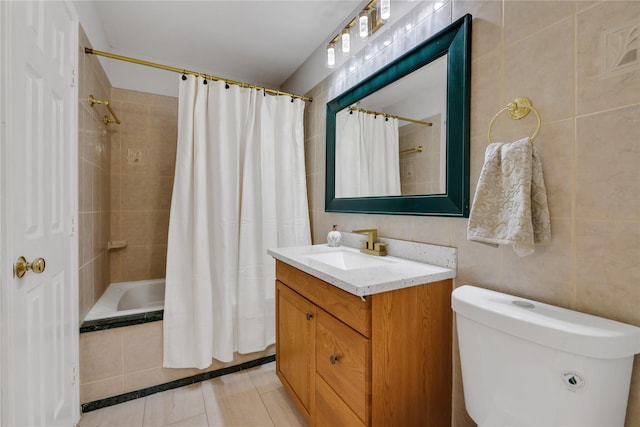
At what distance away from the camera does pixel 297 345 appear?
4.62 feet

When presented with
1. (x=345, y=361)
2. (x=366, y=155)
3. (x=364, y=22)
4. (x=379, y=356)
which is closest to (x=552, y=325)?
(x=379, y=356)

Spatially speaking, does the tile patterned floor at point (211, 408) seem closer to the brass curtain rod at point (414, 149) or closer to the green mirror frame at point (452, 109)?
the green mirror frame at point (452, 109)

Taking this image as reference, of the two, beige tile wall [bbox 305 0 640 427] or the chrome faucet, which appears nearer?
beige tile wall [bbox 305 0 640 427]

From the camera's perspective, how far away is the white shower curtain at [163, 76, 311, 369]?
177 centimetres

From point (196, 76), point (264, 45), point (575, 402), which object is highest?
point (264, 45)

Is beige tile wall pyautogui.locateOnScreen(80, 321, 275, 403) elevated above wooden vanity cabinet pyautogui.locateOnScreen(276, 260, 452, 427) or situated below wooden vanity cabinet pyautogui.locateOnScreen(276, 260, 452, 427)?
below

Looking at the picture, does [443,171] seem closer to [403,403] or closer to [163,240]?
[403,403]

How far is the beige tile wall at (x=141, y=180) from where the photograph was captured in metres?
2.33

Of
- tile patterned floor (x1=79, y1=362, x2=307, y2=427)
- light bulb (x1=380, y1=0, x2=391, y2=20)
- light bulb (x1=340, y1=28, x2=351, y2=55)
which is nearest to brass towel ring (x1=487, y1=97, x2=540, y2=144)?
light bulb (x1=380, y1=0, x2=391, y2=20)

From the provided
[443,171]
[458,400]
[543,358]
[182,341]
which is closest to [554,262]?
[543,358]

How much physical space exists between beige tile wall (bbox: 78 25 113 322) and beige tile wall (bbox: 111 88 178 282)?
0.12m

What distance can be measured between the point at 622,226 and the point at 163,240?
2838 mm

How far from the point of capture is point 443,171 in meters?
1.18
